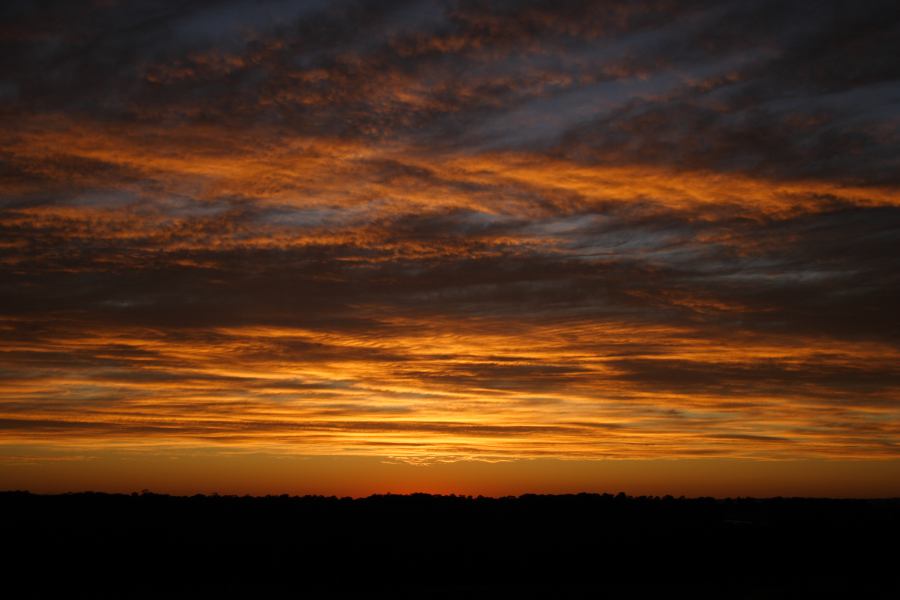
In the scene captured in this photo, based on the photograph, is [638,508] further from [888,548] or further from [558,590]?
[558,590]

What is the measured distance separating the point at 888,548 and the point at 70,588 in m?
59.0

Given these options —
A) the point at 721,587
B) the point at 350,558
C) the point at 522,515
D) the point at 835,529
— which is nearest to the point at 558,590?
the point at 721,587

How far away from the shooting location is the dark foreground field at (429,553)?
49.1 m

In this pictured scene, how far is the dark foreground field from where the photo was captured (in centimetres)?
4912

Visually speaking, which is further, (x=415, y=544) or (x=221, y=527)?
(x=221, y=527)

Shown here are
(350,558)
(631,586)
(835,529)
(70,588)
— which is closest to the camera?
(70,588)

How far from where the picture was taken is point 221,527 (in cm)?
8200

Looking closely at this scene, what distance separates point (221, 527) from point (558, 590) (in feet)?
141

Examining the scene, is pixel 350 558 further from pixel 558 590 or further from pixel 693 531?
pixel 693 531

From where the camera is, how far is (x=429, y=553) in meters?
64.6

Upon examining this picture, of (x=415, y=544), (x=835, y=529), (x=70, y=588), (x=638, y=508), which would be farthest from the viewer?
(x=638, y=508)

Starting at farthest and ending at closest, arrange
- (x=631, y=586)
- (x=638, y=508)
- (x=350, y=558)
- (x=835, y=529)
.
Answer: (x=638, y=508) → (x=835, y=529) → (x=350, y=558) → (x=631, y=586)

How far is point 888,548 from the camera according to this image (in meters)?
72.1

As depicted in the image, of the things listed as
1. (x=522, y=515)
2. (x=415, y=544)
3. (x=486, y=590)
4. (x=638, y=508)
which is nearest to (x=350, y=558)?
(x=415, y=544)
